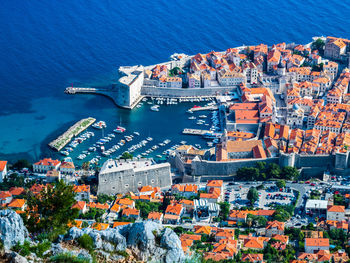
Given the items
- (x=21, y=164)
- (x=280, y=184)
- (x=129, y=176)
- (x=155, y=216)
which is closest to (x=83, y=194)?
(x=129, y=176)

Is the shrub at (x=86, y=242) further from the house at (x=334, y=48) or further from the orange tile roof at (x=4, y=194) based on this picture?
the house at (x=334, y=48)

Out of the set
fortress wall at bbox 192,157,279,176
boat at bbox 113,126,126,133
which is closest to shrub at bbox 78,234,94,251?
fortress wall at bbox 192,157,279,176

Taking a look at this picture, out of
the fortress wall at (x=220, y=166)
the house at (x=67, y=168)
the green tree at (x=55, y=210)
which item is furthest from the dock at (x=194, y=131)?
the green tree at (x=55, y=210)

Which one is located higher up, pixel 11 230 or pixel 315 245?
pixel 11 230

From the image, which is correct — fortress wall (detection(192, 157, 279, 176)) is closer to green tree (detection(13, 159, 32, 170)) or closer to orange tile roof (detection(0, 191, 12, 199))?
green tree (detection(13, 159, 32, 170))

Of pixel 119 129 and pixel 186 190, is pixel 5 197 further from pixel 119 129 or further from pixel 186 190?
pixel 119 129

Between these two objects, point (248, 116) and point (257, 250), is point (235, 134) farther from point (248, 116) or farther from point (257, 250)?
point (257, 250)

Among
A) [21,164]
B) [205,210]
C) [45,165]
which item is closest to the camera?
[205,210]
